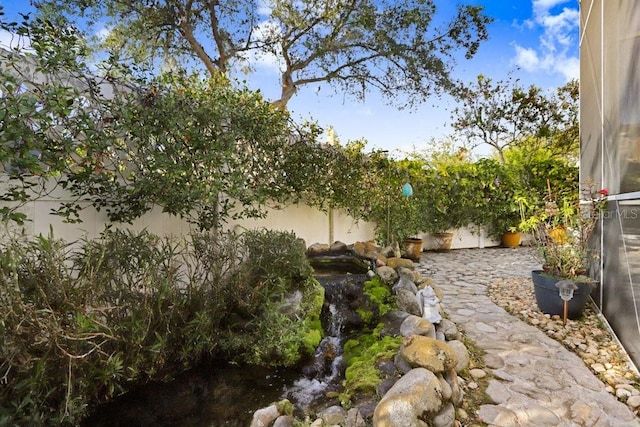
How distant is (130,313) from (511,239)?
9795 mm

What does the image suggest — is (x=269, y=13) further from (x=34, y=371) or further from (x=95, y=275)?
(x=34, y=371)

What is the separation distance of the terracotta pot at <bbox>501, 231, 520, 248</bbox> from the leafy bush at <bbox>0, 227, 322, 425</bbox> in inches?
302

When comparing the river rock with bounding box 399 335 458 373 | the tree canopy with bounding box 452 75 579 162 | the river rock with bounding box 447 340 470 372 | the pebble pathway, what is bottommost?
the pebble pathway

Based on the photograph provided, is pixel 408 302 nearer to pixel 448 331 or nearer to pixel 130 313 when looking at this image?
pixel 448 331

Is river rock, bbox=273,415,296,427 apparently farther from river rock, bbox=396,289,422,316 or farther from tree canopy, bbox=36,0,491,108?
tree canopy, bbox=36,0,491,108

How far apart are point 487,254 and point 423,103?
183 inches

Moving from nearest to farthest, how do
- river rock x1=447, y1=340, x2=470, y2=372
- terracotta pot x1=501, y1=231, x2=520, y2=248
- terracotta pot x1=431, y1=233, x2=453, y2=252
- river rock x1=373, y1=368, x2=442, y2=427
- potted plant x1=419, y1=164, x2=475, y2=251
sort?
river rock x1=373, y1=368, x2=442, y2=427 < river rock x1=447, y1=340, x2=470, y2=372 < potted plant x1=419, y1=164, x2=475, y2=251 < terracotta pot x1=431, y1=233, x2=453, y2=252 < terracotta pot x1=501, y1=231, x2=520, y2=248

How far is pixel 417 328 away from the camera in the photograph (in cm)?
308

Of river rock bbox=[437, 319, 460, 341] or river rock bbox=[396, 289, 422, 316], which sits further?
river rock bbox=[396, 289, 422, 316]

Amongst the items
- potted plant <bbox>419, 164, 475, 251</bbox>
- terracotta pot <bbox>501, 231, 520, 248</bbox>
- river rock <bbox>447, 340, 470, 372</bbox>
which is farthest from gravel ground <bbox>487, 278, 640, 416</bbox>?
terracotta pot <bbox>501, 231, 520, 248</bbox>

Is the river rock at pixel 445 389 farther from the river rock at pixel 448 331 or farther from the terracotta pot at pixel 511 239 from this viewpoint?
the terracotta pot at pixel 511 239

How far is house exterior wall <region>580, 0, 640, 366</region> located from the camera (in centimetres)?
306

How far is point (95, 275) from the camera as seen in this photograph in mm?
2322

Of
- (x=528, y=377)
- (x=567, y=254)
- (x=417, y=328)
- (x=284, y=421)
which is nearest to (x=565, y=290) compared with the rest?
(x=567, y=254)
